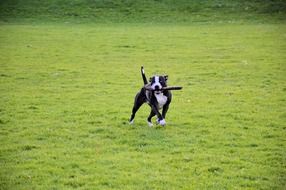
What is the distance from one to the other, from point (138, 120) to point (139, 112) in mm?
1143

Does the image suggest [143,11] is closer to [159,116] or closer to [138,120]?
[138,120]

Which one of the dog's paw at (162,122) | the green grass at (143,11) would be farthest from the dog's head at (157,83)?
the green grass at (143,11)

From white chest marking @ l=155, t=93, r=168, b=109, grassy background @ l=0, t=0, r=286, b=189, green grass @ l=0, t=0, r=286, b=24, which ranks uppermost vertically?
white chest marking @ l=155, t=93, r=168, b=109

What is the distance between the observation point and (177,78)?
21750mm

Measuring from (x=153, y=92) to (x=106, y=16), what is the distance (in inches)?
1600

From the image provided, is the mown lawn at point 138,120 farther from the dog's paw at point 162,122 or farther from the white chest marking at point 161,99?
the white chest marking at point 161,99

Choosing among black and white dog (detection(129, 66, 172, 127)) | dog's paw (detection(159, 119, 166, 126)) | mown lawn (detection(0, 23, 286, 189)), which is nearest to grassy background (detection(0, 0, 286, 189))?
mown lawn (detection(0, 23, 286, 189))

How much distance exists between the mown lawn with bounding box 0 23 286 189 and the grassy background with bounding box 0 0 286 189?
0.13 feet

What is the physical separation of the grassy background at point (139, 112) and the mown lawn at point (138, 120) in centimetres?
4

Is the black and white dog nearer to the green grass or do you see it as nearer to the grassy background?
the grassy background

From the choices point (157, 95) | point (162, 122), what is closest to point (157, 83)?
point (157, 95)

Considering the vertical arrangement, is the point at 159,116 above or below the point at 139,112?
above

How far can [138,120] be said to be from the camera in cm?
1434

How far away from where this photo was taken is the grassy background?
9.78m
